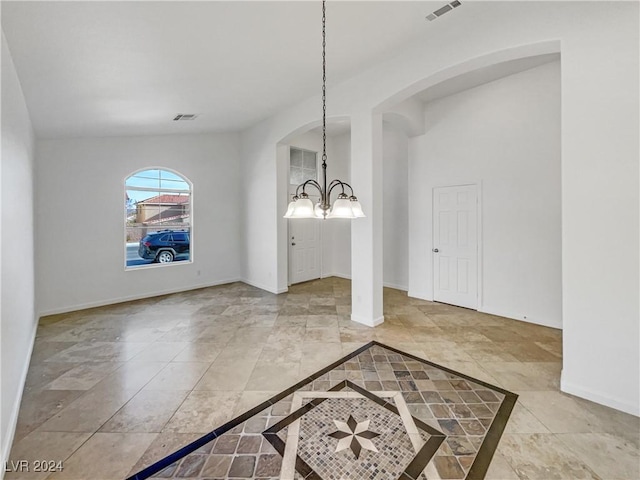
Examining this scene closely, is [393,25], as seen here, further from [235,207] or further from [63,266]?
[63,266]

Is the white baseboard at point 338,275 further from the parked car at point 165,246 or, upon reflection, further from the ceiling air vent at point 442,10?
the ceiling air vent at point 442,10

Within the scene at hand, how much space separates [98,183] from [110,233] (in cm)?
91

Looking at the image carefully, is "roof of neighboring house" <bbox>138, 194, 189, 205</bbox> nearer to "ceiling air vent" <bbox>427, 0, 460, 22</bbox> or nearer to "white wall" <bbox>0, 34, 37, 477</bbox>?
"white wall" <bbox>0, 34, 37, 477</bbox>

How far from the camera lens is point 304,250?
682 centimetres

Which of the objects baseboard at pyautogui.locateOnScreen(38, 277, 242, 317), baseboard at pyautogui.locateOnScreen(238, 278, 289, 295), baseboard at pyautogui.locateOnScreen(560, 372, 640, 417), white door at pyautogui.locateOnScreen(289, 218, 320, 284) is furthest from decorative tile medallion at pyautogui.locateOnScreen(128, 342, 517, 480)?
baseboard at pyautogui.locateOnScreen(38, 277, 242, 317)

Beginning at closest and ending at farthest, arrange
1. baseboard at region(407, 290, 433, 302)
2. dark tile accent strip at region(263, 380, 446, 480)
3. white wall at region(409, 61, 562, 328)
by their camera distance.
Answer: dark tile accent strip at region(263, 380, 446, 480), white wall at region(409, 61, 562, 328), baseboard at region(407, 290, 433, 302)

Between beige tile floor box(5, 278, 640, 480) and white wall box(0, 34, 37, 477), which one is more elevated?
white wall box(0, 34, 37, 477)

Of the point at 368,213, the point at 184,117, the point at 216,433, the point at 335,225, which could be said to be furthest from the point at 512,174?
the point at 184,117

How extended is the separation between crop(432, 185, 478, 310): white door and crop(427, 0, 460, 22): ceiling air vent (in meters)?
2.63

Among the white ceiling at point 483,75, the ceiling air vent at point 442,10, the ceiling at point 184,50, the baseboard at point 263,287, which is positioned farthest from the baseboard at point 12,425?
the white ceiling at point 483,75

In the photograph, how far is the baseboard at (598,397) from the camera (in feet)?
6.93

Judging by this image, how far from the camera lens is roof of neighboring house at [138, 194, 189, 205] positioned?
5574mm

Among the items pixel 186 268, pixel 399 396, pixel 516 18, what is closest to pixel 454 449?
pixel 399 396

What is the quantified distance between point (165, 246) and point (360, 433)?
17.6 ft
